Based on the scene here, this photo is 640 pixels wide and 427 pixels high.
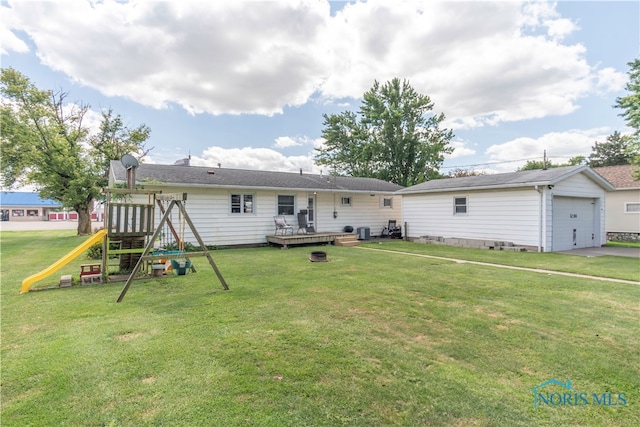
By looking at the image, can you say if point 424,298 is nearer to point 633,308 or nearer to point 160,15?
point 633,308

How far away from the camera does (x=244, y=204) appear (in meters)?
12.3

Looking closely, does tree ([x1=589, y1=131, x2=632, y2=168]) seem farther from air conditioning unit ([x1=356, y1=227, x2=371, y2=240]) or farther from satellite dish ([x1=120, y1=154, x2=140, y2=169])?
satellite dish ([x1=120, y1=154, x2=140, y2=169])

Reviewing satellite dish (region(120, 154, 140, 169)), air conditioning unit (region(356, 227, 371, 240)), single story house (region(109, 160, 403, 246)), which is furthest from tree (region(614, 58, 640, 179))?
satellite dish (region(120, 154, 140, 169))

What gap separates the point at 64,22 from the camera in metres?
8.58

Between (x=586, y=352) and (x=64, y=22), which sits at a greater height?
(x=64, y=22)

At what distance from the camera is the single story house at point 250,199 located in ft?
36.9

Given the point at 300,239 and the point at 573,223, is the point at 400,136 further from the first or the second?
the point at 300,239

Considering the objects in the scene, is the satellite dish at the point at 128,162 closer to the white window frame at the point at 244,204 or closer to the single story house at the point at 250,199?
the single story house at the point at 250,199

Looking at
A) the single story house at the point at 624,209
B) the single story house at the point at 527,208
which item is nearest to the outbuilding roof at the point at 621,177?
the single story house at the point at 624,209

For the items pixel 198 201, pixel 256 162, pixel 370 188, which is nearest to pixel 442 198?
pixel 370 188

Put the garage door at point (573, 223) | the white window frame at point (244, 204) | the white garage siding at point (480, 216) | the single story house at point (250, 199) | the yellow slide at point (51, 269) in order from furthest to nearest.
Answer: the white window frame at point (244, 204) < the single story house at point (250, 199) < the garage door at point (573, 223) < the white garage siding at point (480, 216) < the yellow slide at point (51, 269)

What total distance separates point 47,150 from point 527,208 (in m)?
22.2

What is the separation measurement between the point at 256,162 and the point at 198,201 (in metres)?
14.3

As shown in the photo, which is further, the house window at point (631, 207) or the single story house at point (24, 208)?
the single story house at point (24, 208)
